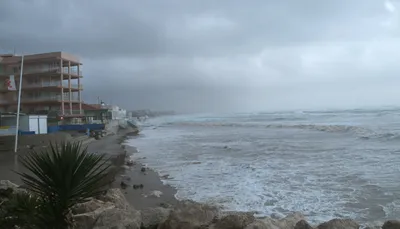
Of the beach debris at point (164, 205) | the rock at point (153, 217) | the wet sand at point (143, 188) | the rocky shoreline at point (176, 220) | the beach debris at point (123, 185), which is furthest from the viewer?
the beach debris at point (123, 185)

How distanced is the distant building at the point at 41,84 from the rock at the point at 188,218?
169 ft

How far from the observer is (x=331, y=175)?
14.8 metres

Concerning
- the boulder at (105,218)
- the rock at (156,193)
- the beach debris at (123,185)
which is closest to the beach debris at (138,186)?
the beach debris at (123,185)

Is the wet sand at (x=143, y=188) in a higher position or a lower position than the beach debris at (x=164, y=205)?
lower

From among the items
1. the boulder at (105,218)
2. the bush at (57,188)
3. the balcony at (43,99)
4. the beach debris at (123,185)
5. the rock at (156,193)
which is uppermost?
the balcony at (43,99)

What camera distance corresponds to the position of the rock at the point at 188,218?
5910 mm

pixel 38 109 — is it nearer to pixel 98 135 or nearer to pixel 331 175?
pixel 98 135

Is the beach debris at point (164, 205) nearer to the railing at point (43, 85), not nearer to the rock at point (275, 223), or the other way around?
the rock at point (275, 223)

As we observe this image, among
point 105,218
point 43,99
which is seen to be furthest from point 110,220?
point 43,99

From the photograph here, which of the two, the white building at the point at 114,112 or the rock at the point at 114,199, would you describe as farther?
the white building at the point at 114,112

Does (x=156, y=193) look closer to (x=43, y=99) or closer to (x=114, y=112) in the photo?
(x=43, y=99)

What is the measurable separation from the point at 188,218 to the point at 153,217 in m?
0.84

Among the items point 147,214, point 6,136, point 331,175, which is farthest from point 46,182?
point 6,136

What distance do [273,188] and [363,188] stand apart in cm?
292
